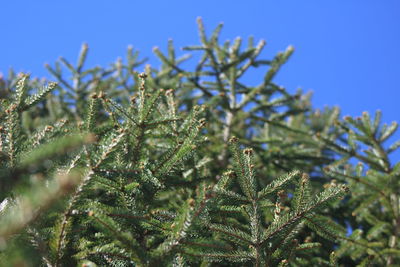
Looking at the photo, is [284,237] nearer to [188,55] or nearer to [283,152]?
[283,152]

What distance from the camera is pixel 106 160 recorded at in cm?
175

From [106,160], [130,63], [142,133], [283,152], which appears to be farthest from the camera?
[130,63]

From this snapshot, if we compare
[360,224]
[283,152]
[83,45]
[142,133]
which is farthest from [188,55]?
[142,133]

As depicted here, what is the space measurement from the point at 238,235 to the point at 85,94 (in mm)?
6396

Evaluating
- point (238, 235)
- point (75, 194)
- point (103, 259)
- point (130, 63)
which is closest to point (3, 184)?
point (75, 194)

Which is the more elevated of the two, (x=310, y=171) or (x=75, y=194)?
(x=310, y=171)

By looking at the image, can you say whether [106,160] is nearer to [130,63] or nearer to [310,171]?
[310,171]

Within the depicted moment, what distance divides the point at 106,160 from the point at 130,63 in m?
7.21

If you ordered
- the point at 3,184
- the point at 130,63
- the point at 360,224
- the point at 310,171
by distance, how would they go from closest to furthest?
the point at 3,184 → the point at 360,224 → the point at 310,171 → the point at 130,63

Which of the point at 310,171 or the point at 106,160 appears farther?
the point at 310,171

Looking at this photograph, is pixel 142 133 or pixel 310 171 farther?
pixel 310 171

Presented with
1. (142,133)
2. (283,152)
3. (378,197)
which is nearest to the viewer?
(142,133)

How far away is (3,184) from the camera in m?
1.43

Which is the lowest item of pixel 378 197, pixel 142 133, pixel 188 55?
pixel 142 133
